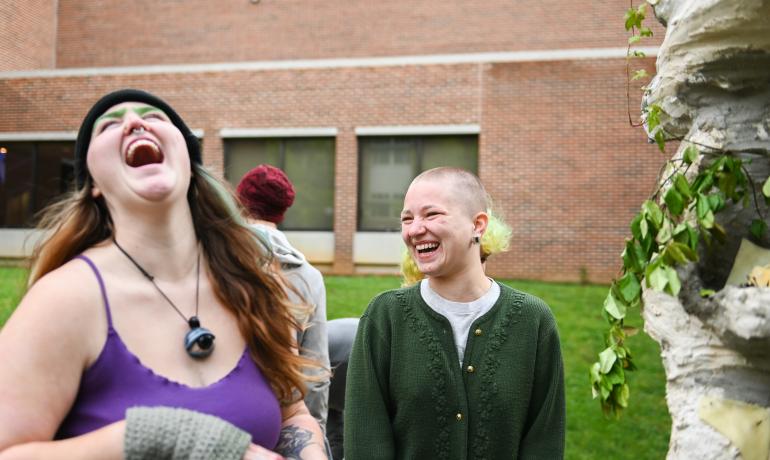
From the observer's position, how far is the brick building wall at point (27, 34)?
1727cm

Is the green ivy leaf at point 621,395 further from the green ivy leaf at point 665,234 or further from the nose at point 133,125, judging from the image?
the nose at point 133,125

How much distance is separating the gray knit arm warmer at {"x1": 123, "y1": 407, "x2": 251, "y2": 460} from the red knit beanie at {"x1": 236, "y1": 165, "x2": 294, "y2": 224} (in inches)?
91.3

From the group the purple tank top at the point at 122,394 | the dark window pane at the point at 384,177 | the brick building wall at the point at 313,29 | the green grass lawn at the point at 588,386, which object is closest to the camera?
the purple tank top at the point at 122,394

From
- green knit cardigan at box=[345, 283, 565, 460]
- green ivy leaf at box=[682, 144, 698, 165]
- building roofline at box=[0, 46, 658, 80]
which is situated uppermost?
building roofline at box=[0, 46, 658, 80]

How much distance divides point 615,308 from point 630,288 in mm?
84

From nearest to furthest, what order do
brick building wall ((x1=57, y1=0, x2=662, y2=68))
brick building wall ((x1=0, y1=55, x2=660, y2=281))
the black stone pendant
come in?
the black stone pendant
brick building wall ((x1=0, y1=55, x2=660, y2=281))
brick building wall ((x1=57, y1=0, x2=662, y2=68))

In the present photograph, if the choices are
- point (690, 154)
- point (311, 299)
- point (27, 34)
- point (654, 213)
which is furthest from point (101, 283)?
point (27, 34)

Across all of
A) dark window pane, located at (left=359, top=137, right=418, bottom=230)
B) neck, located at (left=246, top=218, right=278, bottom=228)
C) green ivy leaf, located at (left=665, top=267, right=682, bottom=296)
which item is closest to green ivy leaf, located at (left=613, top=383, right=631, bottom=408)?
green ivy leaf, located at (left=665, top=267, right=682, bottom=296)

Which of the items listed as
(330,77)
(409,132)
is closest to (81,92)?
(330,77)

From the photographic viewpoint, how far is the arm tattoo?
175 cm

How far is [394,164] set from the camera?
14.5 m

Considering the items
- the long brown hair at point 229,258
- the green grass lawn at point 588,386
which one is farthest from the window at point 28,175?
the long brown hair at point 229,258

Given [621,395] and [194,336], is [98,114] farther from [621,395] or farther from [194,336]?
[621,395]

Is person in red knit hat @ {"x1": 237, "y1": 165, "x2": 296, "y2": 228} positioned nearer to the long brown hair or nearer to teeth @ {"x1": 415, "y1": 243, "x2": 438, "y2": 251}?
teeth @ {"x1": 415, "y1": 243, "x2": 438, "y2": 251}
